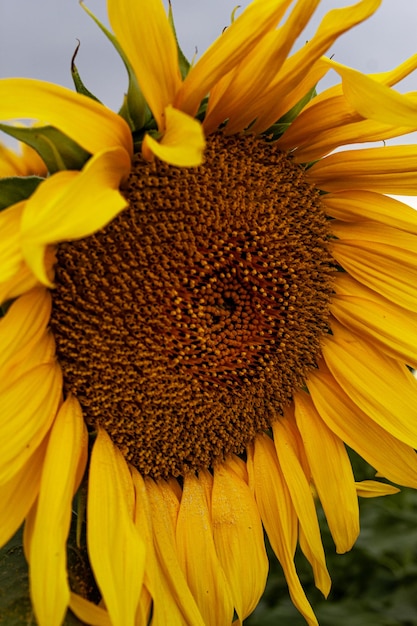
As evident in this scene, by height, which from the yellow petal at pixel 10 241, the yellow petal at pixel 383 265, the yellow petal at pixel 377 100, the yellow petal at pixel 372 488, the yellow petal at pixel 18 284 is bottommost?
the yellow petal at pixel 372 488

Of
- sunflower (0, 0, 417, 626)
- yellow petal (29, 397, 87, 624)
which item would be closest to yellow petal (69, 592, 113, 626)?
sunflower (0, 0, 417, 626)

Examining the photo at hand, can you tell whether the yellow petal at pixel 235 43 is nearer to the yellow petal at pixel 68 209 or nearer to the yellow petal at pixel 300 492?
the yellow petal at pixel 68 209

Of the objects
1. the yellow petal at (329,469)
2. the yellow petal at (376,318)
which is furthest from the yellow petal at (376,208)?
the yellow petal at (329,469)

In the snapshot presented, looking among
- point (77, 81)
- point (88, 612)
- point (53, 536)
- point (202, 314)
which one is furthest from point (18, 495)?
point (77, 81)

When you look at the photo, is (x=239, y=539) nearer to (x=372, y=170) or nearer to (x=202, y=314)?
(x=202, y=314)

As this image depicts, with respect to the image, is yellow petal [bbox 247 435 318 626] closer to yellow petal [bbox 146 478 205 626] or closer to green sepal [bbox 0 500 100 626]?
yellow petal [bbox 146 478 205 626]

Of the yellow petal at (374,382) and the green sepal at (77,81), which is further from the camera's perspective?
the yellow petal at (374,382)

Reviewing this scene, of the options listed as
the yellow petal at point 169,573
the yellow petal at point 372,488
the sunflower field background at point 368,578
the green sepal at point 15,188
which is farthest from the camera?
the sunflower field background at point 368,578
